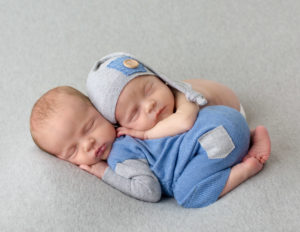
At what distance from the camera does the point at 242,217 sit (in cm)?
108

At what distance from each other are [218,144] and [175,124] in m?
0.16

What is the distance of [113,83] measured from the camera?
1.31 m

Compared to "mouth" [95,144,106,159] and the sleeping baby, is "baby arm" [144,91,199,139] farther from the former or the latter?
"mouth" [95,144,106,159]

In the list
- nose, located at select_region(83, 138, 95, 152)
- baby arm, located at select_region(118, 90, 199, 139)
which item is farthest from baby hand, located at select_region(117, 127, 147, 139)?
nose, located at select_region(83, 138, 95, 152)

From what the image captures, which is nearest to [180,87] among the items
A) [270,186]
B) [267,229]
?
[270,186]

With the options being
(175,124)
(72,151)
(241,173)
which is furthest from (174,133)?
(72,151)

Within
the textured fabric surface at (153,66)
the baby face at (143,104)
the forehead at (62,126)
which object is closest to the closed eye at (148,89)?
the baby face at (143,104)

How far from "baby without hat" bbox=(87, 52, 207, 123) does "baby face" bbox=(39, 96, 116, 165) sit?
0.14 feet

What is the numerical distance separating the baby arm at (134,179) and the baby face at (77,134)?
2.8 inches

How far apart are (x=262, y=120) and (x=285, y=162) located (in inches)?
15.4

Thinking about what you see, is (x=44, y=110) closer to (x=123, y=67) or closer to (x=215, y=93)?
(x=123, y=67)

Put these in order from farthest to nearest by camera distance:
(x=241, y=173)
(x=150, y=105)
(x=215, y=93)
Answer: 1. (x=215, y=93)
2. (x=150, y=105)
3. (x=241, y=173)

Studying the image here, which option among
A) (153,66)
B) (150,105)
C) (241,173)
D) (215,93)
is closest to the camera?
(241,173)

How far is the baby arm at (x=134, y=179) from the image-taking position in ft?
4.13
